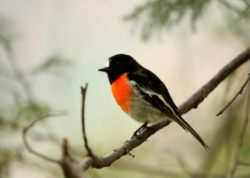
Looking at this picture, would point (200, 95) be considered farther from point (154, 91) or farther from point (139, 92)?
point (139, 92)

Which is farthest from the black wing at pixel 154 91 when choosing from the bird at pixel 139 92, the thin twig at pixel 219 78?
the thin twig at pixel 219 78

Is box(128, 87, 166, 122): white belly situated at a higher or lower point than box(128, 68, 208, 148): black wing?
lower

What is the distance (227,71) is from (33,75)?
185 centimetres

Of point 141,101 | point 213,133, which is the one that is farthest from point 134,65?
point 213,133

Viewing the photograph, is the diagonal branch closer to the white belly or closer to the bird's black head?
the white belly

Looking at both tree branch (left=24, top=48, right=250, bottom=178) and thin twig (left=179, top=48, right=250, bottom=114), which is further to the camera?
thin twig (left=179, top=48, right=250, bottom=114)

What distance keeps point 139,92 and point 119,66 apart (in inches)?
11.8

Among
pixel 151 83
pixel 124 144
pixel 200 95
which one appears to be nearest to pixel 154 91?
pixel 151 83

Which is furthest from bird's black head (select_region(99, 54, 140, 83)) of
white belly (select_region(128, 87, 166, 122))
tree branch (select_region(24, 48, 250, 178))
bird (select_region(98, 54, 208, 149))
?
tree branch (select_region(24, 48, 250, 178))

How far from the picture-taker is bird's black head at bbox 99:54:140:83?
168 inches

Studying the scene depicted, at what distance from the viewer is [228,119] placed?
16.9ft

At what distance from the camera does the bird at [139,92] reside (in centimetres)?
399

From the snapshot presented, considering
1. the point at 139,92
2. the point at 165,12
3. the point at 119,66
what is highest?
the point at 165,12

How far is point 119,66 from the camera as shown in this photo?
430cm
